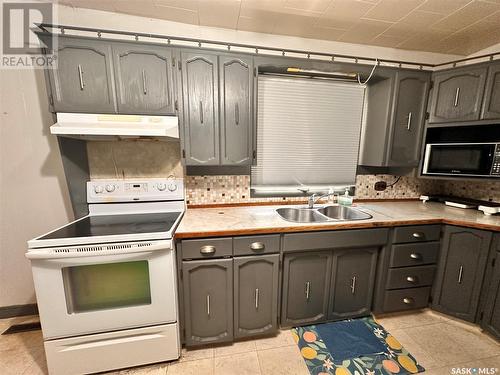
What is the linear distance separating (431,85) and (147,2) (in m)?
2.48

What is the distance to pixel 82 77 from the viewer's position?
1.37 metres

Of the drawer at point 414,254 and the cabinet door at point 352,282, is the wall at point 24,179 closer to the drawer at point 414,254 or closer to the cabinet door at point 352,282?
the cabinet door at point 352,282

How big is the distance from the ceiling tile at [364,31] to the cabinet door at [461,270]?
1749 millimetres

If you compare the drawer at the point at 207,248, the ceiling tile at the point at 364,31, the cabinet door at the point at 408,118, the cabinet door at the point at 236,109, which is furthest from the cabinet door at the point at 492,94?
the drawer at the point at 207,248

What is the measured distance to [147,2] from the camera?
1500 mm

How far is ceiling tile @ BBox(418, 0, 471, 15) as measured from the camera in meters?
1.43

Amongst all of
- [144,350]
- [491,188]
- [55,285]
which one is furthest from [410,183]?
[55,285]

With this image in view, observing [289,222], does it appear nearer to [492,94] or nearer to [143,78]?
[143,78]

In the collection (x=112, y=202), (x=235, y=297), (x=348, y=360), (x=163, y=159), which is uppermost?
(x=163, y=159)

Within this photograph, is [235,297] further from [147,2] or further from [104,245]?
[147,2]

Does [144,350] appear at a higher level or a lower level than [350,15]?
lower

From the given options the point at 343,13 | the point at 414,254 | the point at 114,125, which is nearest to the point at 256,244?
the point at 114,125

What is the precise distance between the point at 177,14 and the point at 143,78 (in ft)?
2.12

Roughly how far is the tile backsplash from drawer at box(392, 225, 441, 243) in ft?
2.21
